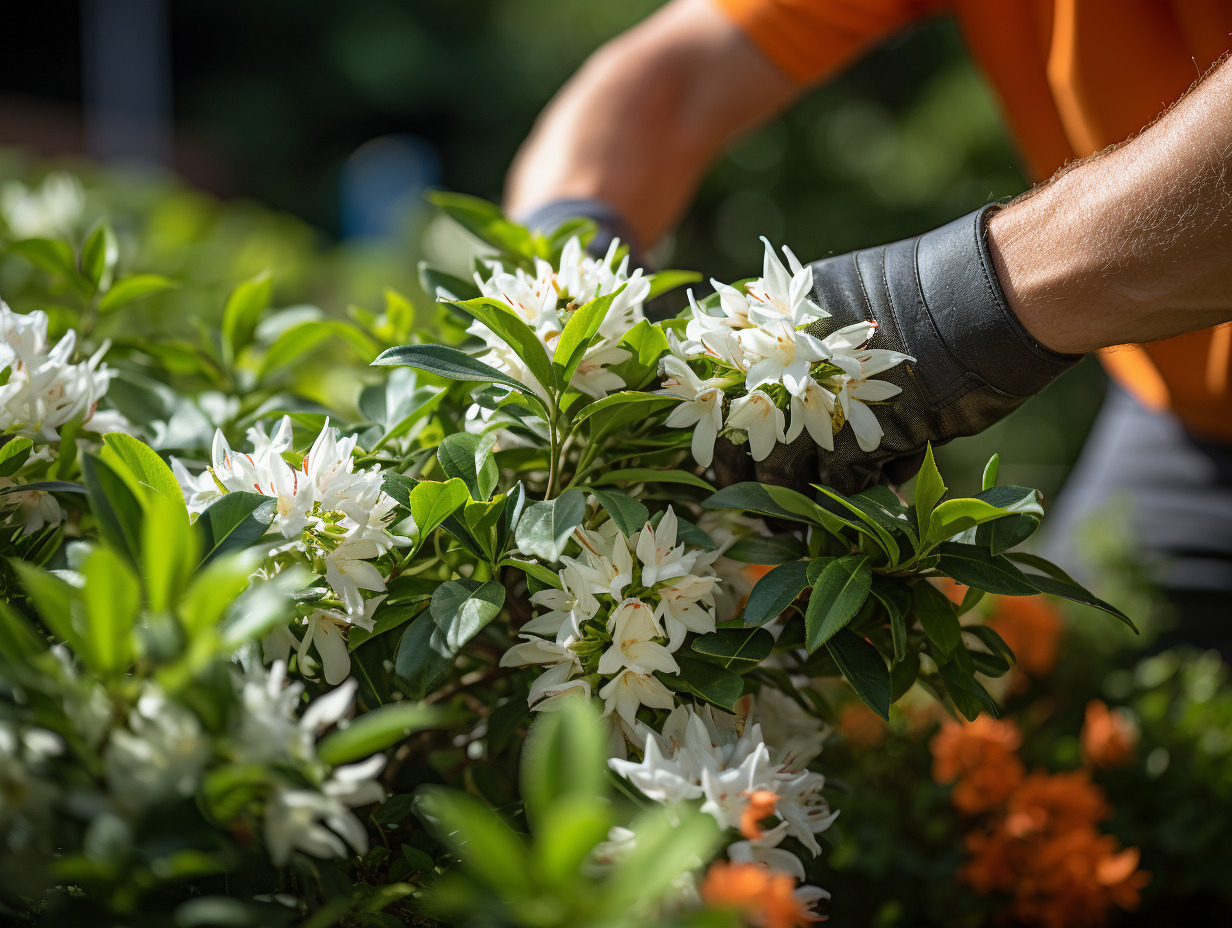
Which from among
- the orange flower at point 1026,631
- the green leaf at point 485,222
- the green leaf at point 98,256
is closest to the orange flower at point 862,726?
the orange flower at point 1026,631

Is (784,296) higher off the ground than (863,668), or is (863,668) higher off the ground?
(784,296)

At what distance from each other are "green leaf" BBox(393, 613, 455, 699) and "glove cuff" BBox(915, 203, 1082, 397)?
1.45ft

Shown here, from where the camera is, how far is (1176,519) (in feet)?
5.39

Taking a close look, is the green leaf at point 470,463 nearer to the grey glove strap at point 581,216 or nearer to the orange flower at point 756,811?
the orange flower at point 756,811

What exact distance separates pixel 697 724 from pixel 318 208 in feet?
35.5

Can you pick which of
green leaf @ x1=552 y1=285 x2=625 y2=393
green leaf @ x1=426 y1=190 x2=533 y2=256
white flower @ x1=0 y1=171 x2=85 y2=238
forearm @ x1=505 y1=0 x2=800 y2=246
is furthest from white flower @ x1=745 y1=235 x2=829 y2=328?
white flower @ x1=0 y1=171 x2=85 y2=238

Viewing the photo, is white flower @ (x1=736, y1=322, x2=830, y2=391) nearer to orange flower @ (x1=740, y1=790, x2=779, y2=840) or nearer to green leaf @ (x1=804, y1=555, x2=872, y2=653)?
green leaf @ (x1=804, y1=555, x2=872, y2=653)

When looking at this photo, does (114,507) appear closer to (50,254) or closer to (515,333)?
(515,333)

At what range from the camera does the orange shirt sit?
1.25 m

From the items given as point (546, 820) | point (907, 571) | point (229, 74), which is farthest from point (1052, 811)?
point (229, 74)

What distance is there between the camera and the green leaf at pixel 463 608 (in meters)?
0.54

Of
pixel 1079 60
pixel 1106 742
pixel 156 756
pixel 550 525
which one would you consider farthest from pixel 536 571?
pixel 1079 60

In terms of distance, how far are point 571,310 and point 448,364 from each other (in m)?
0.11

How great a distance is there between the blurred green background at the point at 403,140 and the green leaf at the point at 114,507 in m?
0.96
